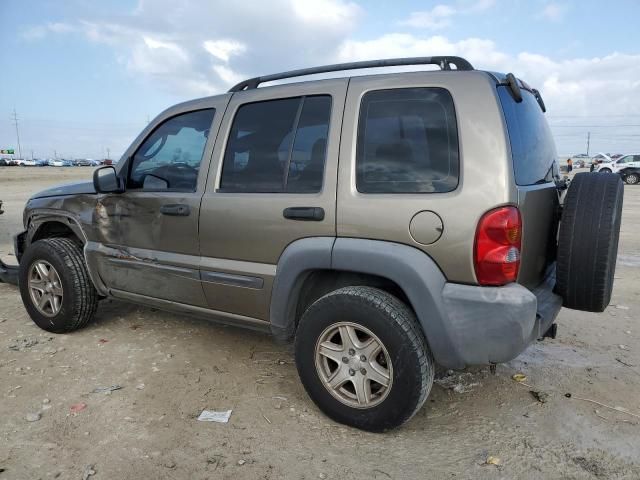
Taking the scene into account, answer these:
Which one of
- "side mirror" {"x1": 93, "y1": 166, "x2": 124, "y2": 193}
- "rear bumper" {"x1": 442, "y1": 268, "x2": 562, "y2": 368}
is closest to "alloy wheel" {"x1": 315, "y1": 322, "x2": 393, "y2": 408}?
"rear bumper" {"x1": 442, "y1": 268, "x2": 562, "y2": 368}

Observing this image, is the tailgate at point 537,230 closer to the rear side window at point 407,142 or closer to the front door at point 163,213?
the rear side window at point 407,142

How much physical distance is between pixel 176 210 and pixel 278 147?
85cm

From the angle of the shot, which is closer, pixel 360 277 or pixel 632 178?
pixel 360 277

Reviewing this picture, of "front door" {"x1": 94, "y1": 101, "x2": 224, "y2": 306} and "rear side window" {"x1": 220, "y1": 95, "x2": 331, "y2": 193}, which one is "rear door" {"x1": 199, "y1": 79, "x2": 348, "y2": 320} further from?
"front door" {"x1": 94, "y1": 101, "x2": 224, "y2": 306}

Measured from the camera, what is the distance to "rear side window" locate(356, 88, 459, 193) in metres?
2.39

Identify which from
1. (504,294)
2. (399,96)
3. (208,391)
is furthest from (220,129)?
(504,294)

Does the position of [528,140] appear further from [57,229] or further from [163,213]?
[57,229]

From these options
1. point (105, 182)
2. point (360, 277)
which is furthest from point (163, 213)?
point (360, 277)

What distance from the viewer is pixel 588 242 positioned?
99.7 inches

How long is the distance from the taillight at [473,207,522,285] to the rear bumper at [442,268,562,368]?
67 millimetres

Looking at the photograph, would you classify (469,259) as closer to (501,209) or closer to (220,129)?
(501,209)

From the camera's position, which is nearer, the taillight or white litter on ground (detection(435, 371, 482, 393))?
the taillight

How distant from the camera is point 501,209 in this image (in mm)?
2236

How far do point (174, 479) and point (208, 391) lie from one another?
2.76ft
